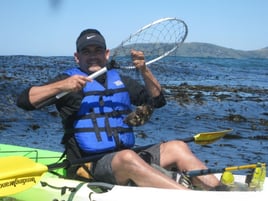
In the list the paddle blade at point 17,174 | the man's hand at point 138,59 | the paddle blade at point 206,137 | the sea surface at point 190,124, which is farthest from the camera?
the sea surface at point 190,124

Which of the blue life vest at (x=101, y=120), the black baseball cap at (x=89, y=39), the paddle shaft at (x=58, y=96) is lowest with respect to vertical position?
the blue life vest at (x=101, y=120)

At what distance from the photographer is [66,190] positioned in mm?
3832

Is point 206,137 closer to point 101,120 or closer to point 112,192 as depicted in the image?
point 101,120

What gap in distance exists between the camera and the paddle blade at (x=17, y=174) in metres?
3.61

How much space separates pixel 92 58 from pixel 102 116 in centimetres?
57

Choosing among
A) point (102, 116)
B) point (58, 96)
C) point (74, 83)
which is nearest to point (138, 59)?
point (102, 116)

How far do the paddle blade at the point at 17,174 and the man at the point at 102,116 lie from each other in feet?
1.51

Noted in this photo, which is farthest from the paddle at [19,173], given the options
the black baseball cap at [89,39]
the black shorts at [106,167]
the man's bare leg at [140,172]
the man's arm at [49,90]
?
the black baseball cap at [89,39]

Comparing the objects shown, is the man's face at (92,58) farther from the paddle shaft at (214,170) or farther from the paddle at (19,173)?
the paddle shaft at (214,170)

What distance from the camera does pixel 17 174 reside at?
3670 mm

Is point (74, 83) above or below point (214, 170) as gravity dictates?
above

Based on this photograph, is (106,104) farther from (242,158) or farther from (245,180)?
(242,158)

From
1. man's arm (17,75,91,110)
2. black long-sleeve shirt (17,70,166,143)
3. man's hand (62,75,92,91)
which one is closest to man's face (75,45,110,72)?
black long-sleeve shirt (17,70,166,143)

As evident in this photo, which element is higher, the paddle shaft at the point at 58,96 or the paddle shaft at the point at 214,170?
the paddle shaft at the point at 58,96
